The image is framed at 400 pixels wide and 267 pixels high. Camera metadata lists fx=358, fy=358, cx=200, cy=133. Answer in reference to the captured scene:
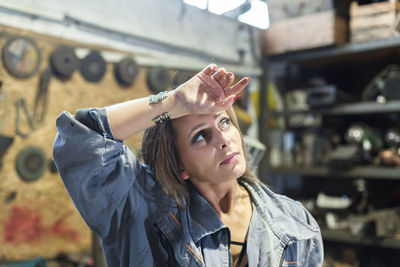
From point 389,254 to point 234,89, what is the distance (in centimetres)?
275

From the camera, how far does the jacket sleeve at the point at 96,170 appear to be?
2.88ft

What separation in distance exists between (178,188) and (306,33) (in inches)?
94.5

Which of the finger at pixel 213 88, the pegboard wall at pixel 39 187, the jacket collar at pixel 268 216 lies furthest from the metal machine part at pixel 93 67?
the finger at pixel 213 88

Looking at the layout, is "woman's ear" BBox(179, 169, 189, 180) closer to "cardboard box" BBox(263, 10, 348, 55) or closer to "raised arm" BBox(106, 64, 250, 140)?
"raised arm" BBox(106, 64, 250, 140)

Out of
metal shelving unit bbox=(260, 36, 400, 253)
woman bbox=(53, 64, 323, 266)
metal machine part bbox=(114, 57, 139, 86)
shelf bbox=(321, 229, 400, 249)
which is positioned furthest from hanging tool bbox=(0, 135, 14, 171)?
shelf bbox=(321, 229, 400, 249)

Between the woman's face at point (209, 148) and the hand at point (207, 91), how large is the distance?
0.11 m

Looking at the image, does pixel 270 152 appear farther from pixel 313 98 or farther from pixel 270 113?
pixel 313 98

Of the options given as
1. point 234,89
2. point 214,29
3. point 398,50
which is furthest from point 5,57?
point 398,50

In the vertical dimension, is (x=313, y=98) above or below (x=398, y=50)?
below

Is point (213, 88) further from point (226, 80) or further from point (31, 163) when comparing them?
point (31, 163)

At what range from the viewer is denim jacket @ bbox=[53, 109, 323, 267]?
0.89 metres

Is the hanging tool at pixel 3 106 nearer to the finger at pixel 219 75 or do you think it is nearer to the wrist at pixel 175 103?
the wrist at pixel 175 103

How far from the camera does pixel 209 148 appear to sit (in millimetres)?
1023

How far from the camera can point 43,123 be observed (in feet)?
6.71
